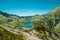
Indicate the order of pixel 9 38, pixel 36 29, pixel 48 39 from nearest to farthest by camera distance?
pixel 9 38 → pixel 48 39 → pixel 36 29

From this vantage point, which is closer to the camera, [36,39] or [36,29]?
[36,39]

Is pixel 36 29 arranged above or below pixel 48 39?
above

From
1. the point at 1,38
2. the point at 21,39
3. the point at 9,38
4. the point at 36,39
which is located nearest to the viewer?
the point at 1,38

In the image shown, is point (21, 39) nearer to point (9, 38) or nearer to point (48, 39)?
point (9, 38)

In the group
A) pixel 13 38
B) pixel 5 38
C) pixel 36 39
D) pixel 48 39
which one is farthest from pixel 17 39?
pixel 48 39

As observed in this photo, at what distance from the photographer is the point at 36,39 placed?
122938 mm

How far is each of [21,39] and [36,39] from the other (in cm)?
1987

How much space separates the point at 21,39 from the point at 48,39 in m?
52.6

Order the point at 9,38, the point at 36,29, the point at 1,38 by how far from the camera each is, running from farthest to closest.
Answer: the point at 36,29 < the point at 9,38 < the point at 1,38

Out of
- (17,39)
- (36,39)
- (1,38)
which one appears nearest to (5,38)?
(1,38)

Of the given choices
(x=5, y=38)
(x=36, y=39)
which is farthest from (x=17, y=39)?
(x=36, y=39)

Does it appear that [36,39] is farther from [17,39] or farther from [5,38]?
[5,38]

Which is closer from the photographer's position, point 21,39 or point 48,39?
point 21,39

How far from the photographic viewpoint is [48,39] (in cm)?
15262
